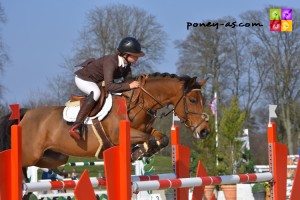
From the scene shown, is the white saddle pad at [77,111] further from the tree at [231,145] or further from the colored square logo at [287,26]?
the colored square logo at [287,26]

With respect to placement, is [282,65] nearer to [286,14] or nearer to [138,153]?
[286,14]

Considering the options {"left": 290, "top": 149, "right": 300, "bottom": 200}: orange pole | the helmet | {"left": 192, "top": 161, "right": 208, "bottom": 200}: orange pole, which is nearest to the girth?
the helmet

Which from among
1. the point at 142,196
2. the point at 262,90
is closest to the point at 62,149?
the point at 142,196

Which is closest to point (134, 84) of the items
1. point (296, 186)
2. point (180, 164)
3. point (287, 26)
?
point (180, 164)

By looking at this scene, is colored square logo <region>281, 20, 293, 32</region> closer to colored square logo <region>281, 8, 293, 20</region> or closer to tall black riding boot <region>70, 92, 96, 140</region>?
colored square logo <region>281, 8, 293, 20</region>

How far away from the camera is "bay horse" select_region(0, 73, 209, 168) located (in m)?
5.75

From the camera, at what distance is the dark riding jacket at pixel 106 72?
5.88m

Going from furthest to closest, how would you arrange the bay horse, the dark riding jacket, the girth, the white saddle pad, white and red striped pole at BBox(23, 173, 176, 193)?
1. the white saddle pad
2. the girth
3. the dark riding jacket
4. the bay horse
5. white and red striped pole at BBox(23, 173, 176, 193)

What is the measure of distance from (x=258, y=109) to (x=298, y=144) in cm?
266

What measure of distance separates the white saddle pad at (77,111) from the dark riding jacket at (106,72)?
0.24 metres

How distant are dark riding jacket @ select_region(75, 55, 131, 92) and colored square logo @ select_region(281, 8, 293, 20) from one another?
2437cm

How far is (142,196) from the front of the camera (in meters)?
9.64

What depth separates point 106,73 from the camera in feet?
19.4

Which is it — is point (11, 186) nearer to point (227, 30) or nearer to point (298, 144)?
point (227, 30)
